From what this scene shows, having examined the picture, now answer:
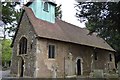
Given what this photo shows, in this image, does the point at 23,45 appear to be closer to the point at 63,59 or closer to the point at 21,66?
the point at 21,66

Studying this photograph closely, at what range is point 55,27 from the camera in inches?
829

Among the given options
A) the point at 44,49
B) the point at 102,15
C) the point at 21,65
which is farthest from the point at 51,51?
the point at 102,15

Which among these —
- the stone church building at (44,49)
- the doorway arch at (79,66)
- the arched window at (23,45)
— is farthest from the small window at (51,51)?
the doorway arch at (79,66)

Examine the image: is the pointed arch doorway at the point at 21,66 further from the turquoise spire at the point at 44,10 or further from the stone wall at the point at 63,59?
the turquoise spire at the point at 44,10

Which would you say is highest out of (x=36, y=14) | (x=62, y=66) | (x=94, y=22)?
(x=36, y=14)

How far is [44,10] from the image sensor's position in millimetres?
20234

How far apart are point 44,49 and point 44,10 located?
15.7ft

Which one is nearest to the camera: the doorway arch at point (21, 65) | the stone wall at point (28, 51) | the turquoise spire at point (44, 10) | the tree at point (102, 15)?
the tree at point (102, 15)

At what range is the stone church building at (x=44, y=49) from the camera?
56.7 feet

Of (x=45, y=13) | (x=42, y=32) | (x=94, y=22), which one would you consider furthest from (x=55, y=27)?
(x=94, y=22)

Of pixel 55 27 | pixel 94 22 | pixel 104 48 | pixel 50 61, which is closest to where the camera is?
pixel 94 22

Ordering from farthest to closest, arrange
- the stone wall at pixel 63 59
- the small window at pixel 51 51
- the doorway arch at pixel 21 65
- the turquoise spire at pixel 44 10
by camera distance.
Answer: the turquoise spire at pixel 44 10
the doorway arch at pixel 21 65
the small window at pixel 51 51
the stone wall at pixel 63 59

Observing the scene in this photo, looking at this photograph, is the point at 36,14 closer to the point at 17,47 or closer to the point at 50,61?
the point at 17,47

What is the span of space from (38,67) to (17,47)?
4.25 metres
